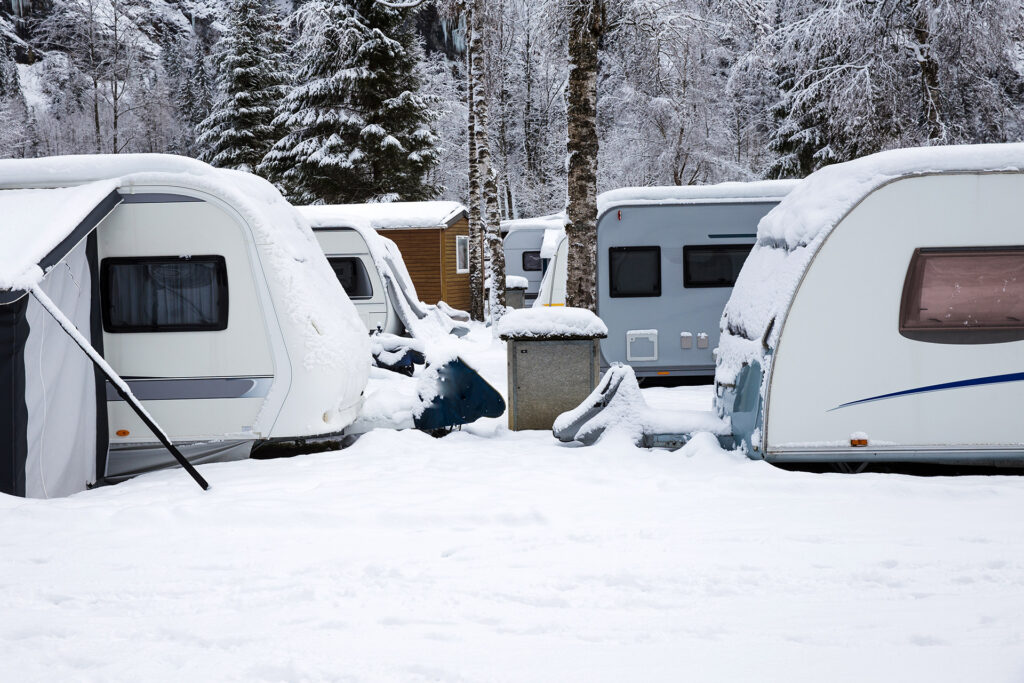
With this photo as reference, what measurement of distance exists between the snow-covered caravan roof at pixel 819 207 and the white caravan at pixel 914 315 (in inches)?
0.5

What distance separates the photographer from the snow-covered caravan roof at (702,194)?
9.85m

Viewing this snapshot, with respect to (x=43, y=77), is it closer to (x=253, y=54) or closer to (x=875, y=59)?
(x=253, y=54)

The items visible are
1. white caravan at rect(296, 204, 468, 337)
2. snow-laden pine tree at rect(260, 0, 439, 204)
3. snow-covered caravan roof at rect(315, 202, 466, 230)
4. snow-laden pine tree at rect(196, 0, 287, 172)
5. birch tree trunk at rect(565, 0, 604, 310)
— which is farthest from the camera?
snow-laden pine tree at rect(196, 0, 287, 172)

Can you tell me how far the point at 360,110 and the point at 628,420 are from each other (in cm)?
2611

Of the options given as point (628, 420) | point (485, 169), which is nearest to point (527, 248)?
point (485, 169)

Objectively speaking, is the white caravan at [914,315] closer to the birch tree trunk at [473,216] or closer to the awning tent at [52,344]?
the awning tent at [52,344]

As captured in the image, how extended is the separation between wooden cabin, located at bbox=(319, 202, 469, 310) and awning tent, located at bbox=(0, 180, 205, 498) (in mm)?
13456

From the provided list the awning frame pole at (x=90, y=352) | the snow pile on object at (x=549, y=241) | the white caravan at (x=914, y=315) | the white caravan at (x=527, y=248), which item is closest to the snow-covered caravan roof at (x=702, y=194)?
the white caravan at (x=914, y=315)

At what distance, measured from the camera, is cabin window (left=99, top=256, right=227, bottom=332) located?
19.6 feet

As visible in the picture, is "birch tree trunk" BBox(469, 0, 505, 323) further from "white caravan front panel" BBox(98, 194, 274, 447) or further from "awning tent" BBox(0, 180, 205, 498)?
"awning tent" BBox(0, 180, 205, 498)

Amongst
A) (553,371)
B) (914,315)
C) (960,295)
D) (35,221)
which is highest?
(35,221)

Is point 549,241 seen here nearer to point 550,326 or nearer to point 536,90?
point 550,326

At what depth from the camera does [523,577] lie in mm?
3752

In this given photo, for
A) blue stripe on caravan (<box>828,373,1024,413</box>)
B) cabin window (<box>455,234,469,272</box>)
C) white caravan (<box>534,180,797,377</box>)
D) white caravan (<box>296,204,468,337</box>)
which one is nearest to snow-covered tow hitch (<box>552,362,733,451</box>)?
blue stripe on caravan (<box>828,373,1024,413</box>)
